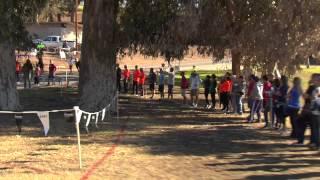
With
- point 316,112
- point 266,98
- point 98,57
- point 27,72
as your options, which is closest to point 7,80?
point 98,57

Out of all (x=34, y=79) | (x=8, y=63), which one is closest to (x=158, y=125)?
(x=8, y=63)

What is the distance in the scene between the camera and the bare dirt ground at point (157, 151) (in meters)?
11.6

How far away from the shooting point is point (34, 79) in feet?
127

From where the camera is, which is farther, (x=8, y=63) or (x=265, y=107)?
(x=8, y=63)

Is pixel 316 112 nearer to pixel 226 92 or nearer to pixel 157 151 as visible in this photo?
pixel 157 151

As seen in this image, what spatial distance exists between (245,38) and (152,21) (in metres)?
3.91

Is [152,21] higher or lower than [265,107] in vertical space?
higher

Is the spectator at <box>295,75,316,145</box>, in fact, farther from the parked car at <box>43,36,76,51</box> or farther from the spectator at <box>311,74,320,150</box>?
the parked car at <box>43,36,76,51</box>

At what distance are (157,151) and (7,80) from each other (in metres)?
9.03

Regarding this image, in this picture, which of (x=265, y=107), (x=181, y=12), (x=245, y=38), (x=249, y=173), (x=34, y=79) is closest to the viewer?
(x=249, y=173)

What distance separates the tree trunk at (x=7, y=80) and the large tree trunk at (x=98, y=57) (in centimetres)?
235

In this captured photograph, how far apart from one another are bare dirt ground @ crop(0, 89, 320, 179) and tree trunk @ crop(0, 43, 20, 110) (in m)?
0.65

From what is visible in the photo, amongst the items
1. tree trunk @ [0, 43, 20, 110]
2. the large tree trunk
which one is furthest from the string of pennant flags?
tree trunk @ [0, 43, 20, 110]

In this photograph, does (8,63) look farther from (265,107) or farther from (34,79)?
(34,79)
